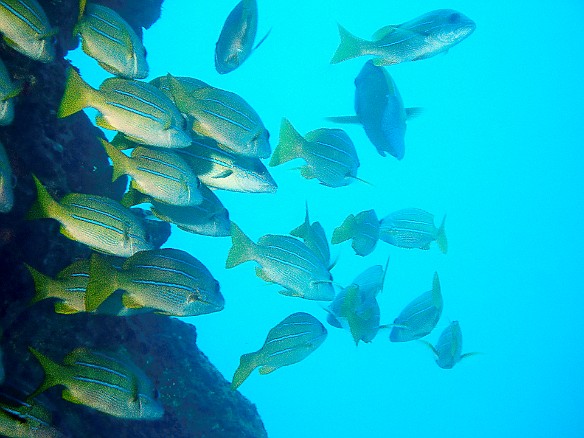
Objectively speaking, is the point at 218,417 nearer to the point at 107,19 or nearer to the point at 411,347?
the point at 107,19

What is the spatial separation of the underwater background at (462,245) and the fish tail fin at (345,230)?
3368 centimetres

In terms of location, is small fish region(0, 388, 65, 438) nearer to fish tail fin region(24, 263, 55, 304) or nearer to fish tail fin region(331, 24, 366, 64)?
fish tail fin region(24, 263, 55, 304)

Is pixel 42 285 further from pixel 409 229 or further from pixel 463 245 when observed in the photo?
pixel 463 245

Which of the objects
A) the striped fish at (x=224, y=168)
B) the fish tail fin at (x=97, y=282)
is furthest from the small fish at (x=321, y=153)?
the fish tail fin at (x=97, y=282)

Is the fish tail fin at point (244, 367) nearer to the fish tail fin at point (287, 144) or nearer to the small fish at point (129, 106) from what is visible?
the fish tail fin at point (287, 144)

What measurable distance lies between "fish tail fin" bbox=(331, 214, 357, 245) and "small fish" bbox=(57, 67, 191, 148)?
2.12 metres

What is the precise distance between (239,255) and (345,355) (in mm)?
52902

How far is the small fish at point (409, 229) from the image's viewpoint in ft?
16.6

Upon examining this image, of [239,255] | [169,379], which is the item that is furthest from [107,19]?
[169,379]

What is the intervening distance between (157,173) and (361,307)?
2.68 m

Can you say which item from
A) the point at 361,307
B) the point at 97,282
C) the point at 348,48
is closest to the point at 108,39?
A: the point at 97,282

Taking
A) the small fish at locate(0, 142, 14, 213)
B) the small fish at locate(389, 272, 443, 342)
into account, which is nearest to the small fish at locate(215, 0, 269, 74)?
the small fish at locate(0, 142, 14, 213)

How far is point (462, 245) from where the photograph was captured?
177 feet

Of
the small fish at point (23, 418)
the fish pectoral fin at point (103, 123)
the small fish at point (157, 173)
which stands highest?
the fish pectoral fin at point (103, 123)
